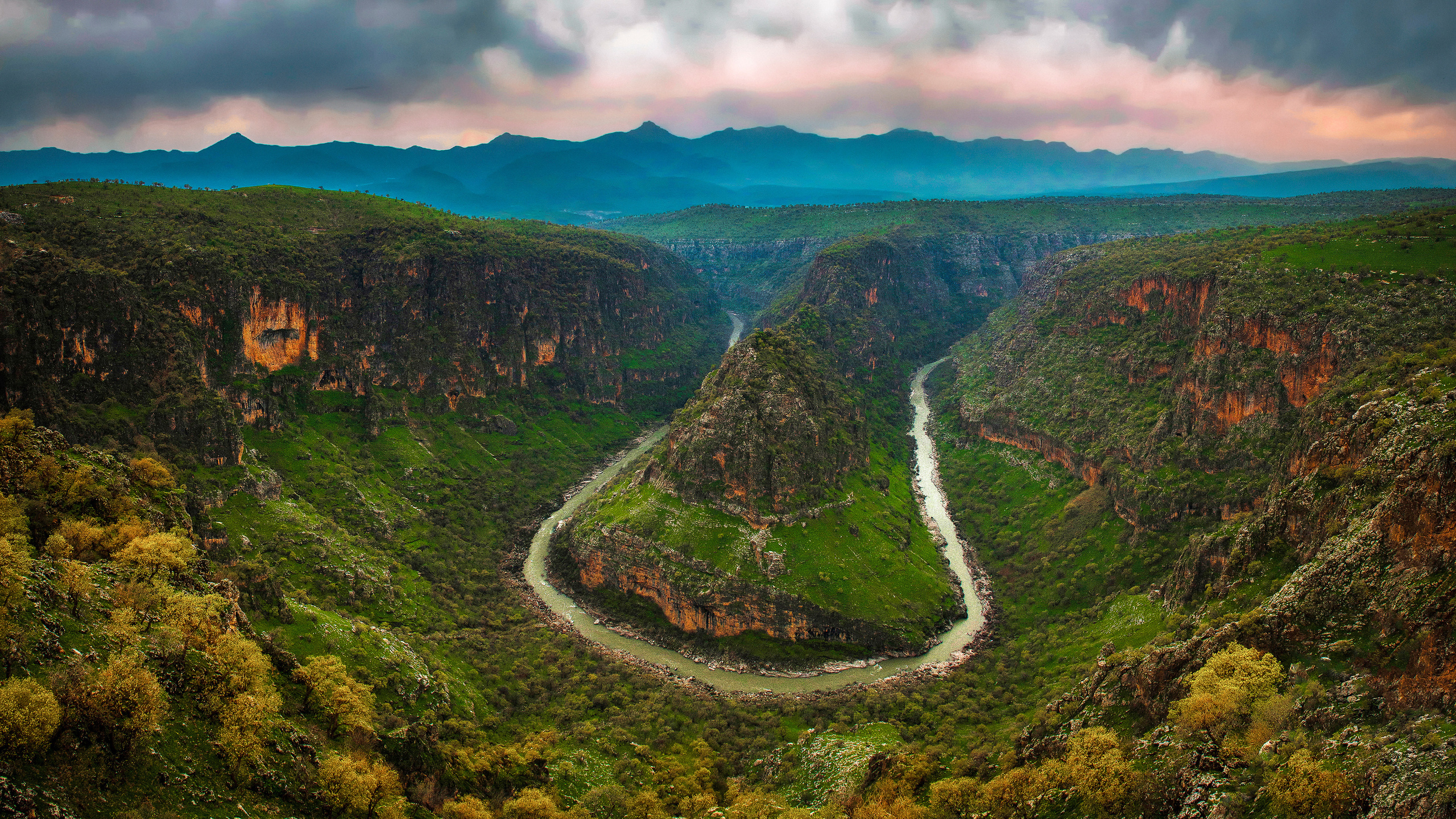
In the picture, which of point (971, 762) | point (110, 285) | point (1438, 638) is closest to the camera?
point (1438, 638)

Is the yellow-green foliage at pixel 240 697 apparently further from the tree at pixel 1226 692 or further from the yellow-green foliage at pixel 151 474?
the tree at pixel 1226 692

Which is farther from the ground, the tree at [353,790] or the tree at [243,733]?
the tree at [243,733]

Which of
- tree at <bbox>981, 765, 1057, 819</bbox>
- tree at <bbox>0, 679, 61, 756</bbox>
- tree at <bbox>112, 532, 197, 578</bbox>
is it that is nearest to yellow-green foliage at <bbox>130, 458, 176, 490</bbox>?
tree at <bbox>112, 532, 197, 578</bbox>

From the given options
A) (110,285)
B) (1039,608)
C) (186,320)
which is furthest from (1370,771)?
(186,320)

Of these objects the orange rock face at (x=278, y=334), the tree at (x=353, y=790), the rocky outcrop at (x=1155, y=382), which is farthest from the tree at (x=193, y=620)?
the rocky outcrop at (x=1155, y=382)

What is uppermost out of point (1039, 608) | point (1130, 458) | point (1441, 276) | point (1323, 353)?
point (1441, 276)

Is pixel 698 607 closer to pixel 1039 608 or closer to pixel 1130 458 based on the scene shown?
pixel 1039 608

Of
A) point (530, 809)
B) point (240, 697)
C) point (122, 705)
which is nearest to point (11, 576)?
point (122, 705)
